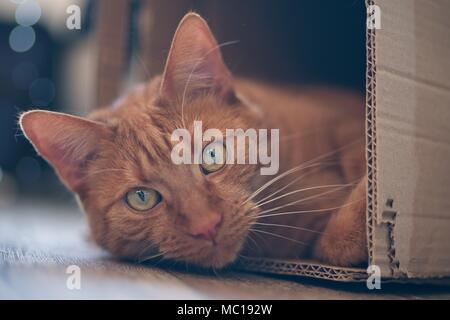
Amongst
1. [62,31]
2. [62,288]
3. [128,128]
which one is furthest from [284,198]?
[62,31]

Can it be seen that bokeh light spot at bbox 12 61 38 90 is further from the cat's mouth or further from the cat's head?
the cat's mouth

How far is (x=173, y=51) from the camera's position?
1.07 m

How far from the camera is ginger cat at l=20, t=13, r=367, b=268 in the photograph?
1.04m

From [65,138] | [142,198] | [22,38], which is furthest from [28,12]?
[142,198]

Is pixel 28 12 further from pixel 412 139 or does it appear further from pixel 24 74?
pixel 412 139

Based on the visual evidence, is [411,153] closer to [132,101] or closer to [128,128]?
[128,128]

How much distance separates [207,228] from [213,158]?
0.19m

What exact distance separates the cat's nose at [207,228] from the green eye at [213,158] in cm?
14

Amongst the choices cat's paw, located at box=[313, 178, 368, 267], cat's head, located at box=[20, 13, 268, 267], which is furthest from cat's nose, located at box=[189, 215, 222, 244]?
cat's paw, located at box=[313, 178, 368, 267]

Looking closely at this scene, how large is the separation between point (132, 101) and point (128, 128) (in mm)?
214

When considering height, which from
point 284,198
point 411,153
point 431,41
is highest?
A: point 431,41

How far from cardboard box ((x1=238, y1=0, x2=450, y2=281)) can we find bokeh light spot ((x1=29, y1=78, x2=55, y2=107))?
1.56 metres

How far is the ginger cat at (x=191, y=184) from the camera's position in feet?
3.40

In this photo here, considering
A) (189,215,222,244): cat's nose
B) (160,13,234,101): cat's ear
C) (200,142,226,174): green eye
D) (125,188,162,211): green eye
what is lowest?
(189,215,222,244): cat's nose
